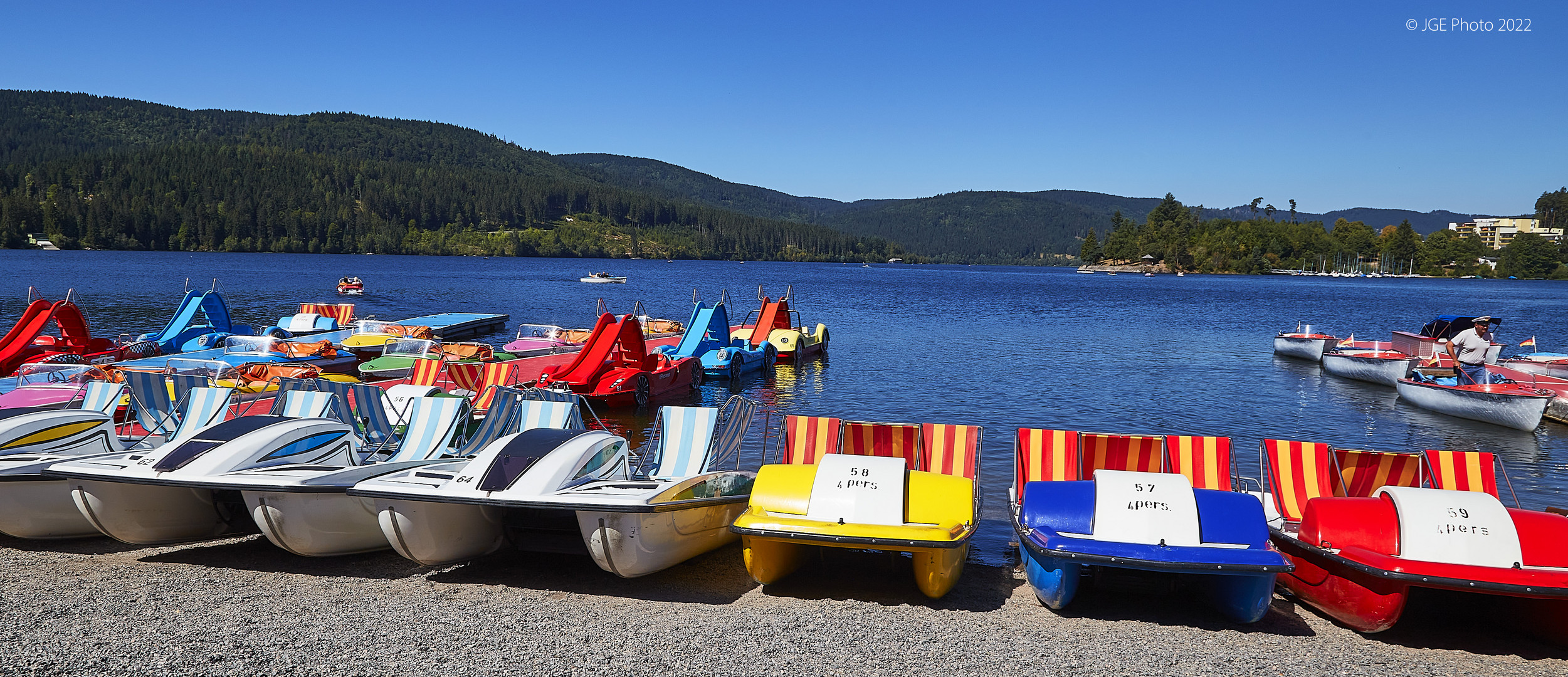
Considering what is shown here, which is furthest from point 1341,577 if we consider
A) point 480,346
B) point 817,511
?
point 480,346

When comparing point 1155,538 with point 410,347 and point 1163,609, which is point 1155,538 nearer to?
point 1163,609

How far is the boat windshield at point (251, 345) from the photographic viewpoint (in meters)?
21.7

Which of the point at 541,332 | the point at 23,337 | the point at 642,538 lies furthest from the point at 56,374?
the point at 541,332

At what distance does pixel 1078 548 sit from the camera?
6.79 metres

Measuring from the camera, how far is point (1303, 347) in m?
35.6

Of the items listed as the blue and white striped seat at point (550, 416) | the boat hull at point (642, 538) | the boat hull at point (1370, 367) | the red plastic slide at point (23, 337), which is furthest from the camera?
the boat hull at point (1370, 367)

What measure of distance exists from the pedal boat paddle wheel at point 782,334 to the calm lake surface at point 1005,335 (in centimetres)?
65

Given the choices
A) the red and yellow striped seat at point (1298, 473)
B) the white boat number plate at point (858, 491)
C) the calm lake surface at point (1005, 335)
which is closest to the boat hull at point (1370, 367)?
the calm lake surface at point (1005, 335)

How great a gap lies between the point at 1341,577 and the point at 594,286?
92.7m

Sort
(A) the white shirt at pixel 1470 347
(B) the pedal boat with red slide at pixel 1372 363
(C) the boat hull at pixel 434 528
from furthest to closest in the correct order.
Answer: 1. (B) the pedal boat with red slide at pixel 1372 363
2. (A) the white shirt at pixel 1470 347
3. (C) the boat hull at pixel 434 528

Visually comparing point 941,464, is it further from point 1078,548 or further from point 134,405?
point 134,405

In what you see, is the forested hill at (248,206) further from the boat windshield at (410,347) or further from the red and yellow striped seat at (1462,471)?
the red and yellow striped seat at (1462,471)

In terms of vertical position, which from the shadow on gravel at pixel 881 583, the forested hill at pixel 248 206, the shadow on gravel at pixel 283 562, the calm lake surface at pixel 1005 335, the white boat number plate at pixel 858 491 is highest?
the forested hill at pixel 248 206

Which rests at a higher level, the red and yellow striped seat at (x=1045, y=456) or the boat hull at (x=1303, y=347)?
the red and yellow striped seat at (x=1045, y=456)
